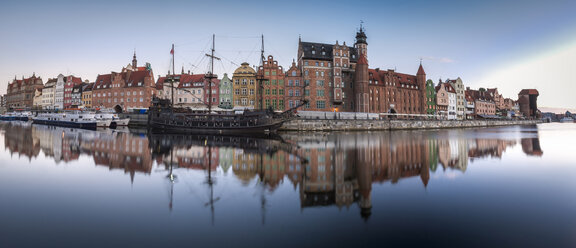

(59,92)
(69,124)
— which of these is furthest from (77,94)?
(69,124)

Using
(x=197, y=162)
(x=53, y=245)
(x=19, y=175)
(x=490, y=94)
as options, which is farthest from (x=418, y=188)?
(x=490, y=94)

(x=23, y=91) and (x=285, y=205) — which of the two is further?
(x=23, y=91)

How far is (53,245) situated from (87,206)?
118 inches

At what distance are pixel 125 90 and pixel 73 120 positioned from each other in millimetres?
27276

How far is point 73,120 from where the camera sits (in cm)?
6056

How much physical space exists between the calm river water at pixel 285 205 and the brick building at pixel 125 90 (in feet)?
243

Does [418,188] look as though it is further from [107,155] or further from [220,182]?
[107,155]

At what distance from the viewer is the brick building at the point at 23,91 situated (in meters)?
123

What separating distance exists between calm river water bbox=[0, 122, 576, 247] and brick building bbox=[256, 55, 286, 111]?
47.4m

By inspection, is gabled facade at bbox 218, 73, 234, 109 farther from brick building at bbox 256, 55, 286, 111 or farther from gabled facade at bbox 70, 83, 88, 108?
gabled facade at bbox 70, 83, 88, 108

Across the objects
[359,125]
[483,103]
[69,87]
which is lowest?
[359,125]

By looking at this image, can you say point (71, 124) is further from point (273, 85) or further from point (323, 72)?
point (323, 72)

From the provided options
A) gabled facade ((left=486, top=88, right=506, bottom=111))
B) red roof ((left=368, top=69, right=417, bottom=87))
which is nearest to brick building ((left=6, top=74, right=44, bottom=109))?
red roof ((left=368, top=69, right=417, bottom=87))

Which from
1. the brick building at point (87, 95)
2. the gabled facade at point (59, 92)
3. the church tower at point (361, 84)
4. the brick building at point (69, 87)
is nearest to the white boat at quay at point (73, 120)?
the brick building at point (87, 95)
